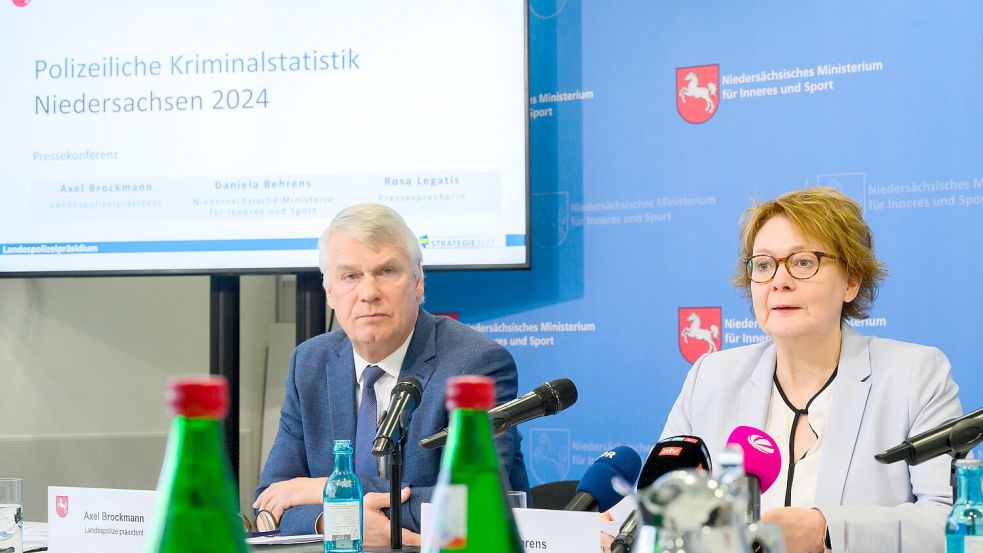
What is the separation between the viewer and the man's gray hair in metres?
2.88

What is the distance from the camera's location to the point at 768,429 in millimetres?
2516

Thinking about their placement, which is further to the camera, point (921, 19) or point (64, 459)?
point (64, 459)

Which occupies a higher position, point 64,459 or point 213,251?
point 213,251

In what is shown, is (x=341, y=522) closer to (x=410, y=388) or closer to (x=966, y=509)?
(x=410, y=388)

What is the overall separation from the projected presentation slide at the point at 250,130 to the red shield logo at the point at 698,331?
2.12ft

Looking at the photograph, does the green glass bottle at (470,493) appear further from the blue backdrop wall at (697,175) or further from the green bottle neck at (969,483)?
the blue backdrop wall at (697,175)

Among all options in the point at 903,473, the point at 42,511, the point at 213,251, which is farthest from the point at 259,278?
the point at 903,473

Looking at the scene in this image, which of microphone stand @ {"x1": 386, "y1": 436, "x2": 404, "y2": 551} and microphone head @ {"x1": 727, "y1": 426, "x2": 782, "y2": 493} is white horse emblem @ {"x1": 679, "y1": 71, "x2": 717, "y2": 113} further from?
microphone head @ {"x1": 727, "y1": 426, "x2": 782, "y2": 493}

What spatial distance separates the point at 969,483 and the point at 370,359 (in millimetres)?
1813

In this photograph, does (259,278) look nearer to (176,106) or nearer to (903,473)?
(176,106)

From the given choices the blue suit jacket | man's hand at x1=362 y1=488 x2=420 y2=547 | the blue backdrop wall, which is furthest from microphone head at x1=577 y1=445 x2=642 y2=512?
the blue backdrop wall

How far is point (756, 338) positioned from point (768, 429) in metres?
1.26

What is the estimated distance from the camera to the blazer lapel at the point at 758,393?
8.23 ft

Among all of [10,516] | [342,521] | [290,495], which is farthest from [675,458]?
[290,495]
